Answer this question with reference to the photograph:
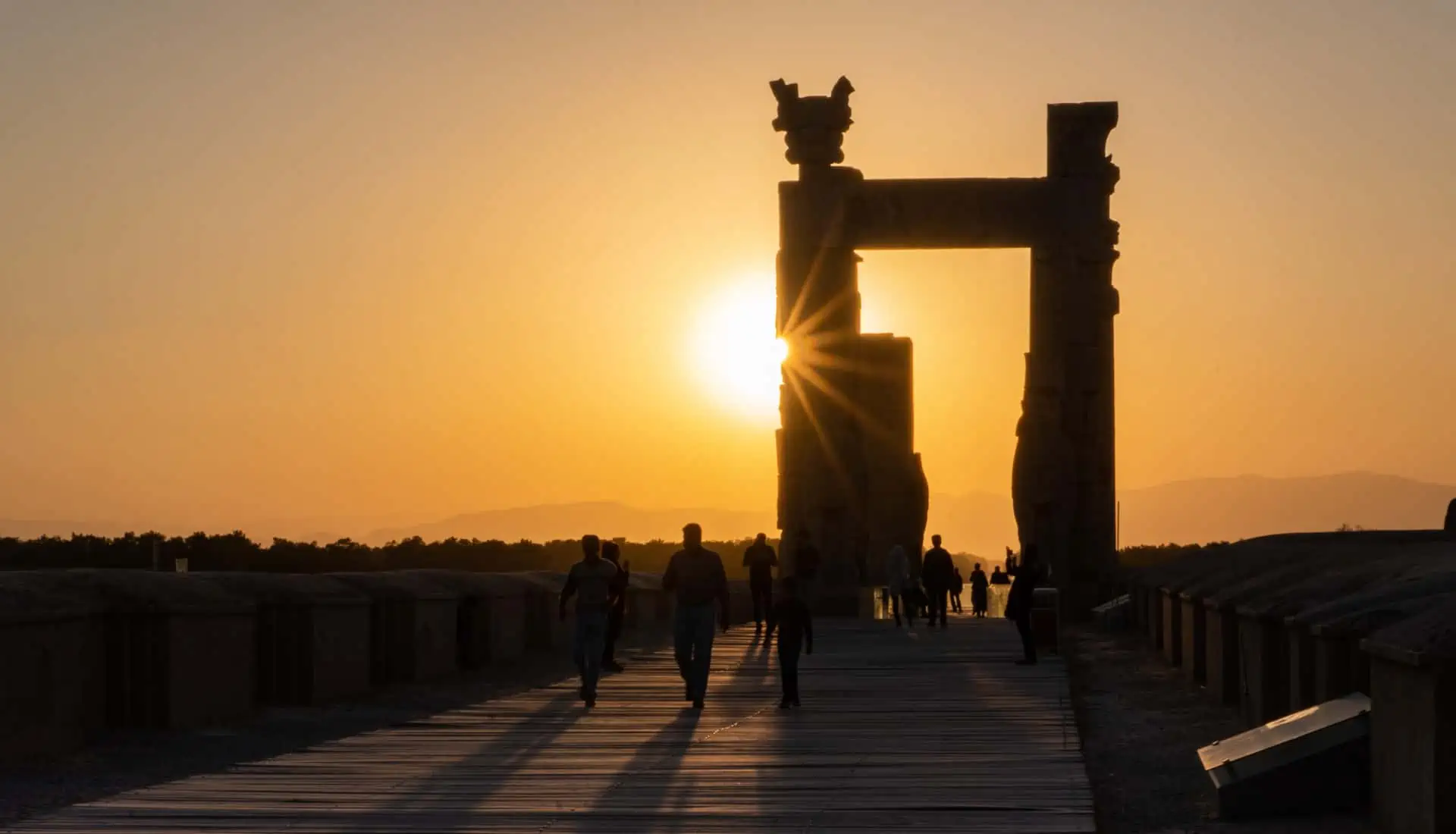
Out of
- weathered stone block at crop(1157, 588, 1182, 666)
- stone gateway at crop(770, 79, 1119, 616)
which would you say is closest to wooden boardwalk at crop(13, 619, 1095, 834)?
weathered stone block at crop(1157, 588, 1182, 666)

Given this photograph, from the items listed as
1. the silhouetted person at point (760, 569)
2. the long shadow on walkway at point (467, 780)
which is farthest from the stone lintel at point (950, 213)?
the long shadow on walkway at point (467, 780)

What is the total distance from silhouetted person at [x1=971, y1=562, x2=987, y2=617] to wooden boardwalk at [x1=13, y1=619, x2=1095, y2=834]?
62.5 feet

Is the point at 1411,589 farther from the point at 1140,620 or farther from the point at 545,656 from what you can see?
the point at 1140,620

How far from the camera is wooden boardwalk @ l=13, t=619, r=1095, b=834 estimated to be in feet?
32.3

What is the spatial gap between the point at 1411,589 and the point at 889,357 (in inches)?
1178

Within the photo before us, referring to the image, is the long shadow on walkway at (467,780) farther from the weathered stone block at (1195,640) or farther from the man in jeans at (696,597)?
the weathered stone block at (1195,640)

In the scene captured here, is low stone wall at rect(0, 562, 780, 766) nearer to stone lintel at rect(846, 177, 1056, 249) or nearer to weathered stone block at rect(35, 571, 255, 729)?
weathered stone block at rect(35, 571, 255, 729)

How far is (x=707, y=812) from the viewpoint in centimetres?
1017

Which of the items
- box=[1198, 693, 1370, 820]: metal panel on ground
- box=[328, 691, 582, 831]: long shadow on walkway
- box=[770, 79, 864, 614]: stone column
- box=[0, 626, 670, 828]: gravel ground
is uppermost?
box=[770, 79, 864, 614]: stone column

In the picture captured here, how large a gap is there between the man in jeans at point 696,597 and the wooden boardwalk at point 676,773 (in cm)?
31

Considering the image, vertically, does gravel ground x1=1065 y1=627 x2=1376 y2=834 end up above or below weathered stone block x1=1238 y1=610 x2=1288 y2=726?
below

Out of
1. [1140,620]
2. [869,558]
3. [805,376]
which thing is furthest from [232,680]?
[869,558]

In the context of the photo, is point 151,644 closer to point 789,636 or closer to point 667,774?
point 789,636

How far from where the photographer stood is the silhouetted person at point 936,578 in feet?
94.2
